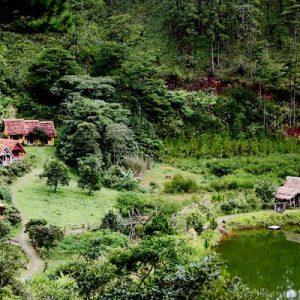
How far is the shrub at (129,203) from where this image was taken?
26.7 meters

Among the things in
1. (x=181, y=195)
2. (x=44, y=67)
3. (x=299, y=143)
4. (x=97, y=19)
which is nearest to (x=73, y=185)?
(x=181, y=195)

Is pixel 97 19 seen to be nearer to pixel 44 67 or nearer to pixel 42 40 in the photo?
pixel 42 40

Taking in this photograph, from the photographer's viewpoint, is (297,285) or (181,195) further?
(181,195)

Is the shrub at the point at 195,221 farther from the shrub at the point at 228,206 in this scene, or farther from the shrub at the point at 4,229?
the shrub at the point at 4,229

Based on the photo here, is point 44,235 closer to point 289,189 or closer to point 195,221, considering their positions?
point 195,221

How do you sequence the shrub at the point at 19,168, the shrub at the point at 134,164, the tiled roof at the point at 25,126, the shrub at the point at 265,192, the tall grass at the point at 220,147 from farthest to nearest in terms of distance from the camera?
the tall grass at the point at 220,147 < the tiled roof at the point at 25,126 < the shrub at the point at 134,164 < the shrub at the point at 265,192 < the shrub at the point at 19,168

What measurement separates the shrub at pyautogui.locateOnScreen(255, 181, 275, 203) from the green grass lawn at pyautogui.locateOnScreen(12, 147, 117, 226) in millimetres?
8110

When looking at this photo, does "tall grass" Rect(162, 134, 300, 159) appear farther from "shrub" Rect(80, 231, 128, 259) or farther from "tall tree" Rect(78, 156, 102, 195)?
"shrub" Rect(80, 231, 128, 259)

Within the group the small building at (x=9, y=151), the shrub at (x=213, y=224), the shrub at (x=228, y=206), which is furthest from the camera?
the small building at (x=9, y=151)

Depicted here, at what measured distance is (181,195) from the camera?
3098 cm

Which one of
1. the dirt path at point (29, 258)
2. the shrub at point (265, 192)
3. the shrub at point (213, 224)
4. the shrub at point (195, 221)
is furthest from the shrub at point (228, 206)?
the dirt path at point (29, 258)

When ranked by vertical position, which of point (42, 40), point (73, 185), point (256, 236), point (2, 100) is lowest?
point (256, 236)

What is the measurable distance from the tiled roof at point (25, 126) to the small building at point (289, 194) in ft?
46.7

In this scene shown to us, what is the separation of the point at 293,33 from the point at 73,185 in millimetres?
27027
